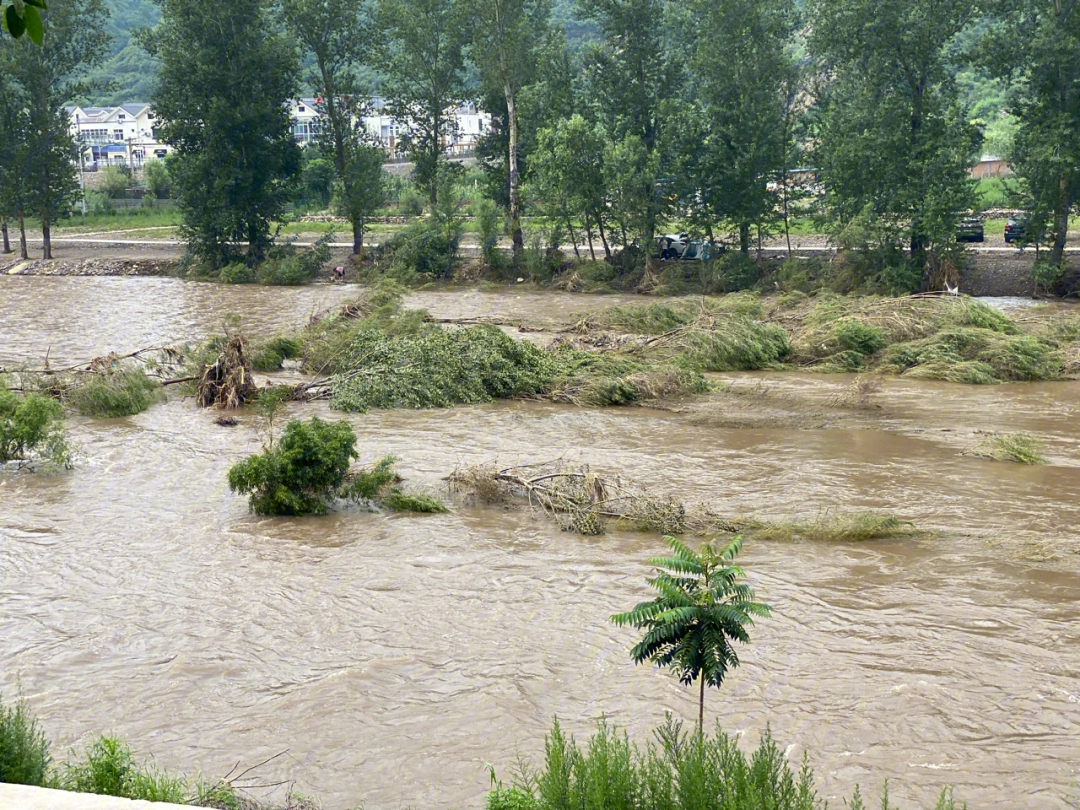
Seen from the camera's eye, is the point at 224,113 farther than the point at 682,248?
Yes

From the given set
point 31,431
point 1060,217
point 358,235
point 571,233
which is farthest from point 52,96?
point 1060,217

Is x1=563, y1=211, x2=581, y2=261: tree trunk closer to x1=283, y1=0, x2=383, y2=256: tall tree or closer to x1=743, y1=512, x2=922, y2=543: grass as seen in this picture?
x1=283, y1=0, x2=383, y2=256: tall tree

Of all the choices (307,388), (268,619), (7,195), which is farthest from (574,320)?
(7,195)

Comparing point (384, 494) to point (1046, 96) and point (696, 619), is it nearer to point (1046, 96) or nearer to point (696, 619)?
point (696, 619)

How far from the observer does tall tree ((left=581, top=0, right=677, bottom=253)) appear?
3850 cm

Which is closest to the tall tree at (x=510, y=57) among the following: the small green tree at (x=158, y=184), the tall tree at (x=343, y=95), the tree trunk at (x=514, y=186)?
the tree trunk at (x=514, y=186)

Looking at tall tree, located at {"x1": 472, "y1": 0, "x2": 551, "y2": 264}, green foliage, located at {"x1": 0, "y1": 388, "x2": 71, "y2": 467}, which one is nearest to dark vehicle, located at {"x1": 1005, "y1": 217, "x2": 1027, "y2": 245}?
tall tree, located at {"x1": 472, "y1": 0, "x2": 551, "y2": 264}

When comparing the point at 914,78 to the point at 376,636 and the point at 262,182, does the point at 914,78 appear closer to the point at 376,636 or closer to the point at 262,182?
the point at 262,182

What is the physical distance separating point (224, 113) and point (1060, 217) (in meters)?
28.5

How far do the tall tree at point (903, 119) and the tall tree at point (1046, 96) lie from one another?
1.37m

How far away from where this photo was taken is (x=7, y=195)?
46.1 m

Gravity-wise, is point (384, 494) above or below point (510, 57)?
below

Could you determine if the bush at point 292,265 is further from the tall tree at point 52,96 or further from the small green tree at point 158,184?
the small green tree at point 158,184

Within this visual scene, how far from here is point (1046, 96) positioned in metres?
30.7
